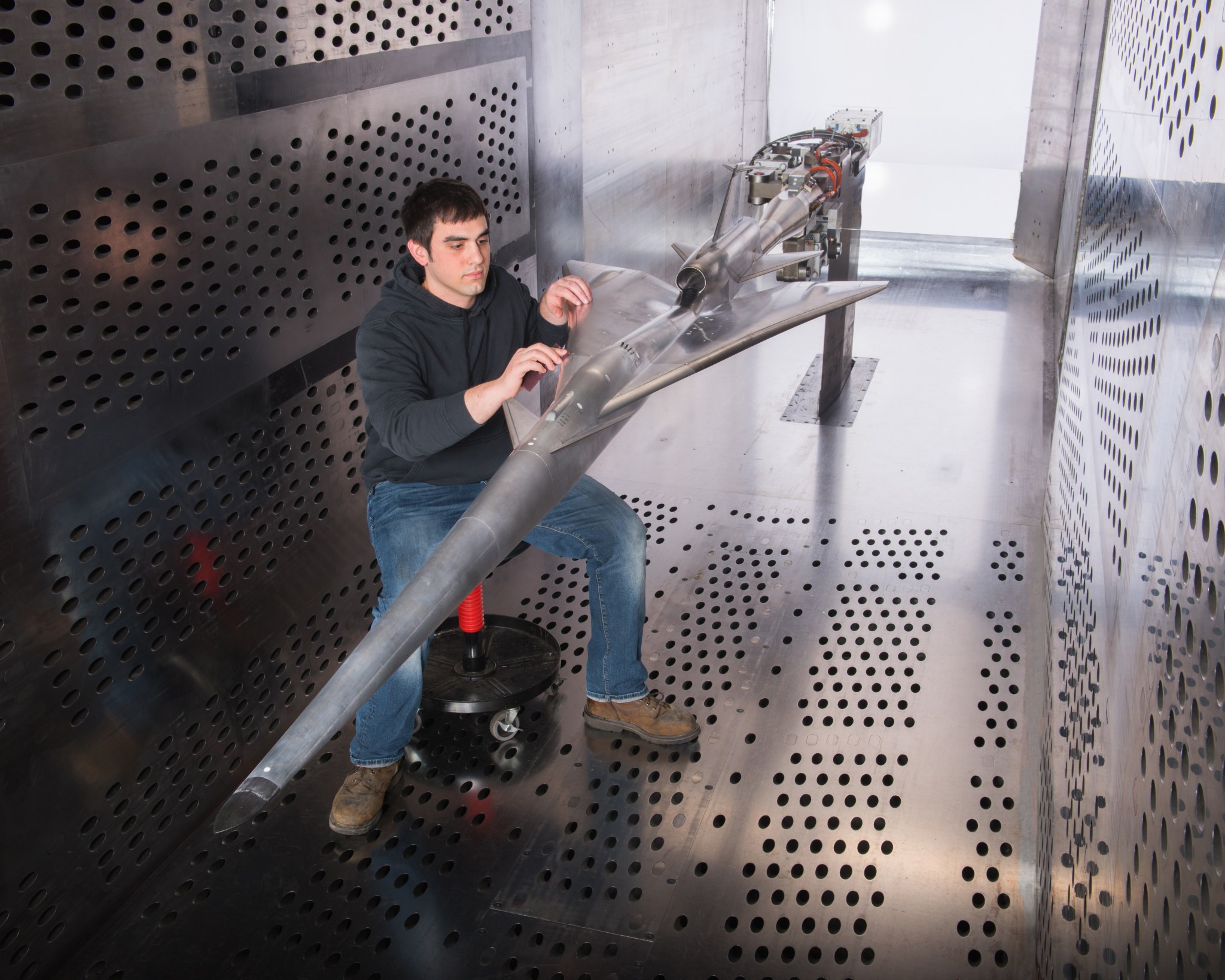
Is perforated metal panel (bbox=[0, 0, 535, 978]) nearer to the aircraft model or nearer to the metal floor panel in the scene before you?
the metal floor panel

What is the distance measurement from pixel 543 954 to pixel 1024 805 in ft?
3.88

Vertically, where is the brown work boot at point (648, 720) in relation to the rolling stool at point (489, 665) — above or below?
below

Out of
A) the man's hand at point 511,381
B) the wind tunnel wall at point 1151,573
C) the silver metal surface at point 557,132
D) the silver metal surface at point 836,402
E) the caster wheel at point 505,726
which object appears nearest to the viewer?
the wind tunnel wall at point 1151,573

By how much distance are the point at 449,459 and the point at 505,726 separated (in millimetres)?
759

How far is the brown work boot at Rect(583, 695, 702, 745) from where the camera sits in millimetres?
2811

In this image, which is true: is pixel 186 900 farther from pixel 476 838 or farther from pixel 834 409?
pixel 834 409

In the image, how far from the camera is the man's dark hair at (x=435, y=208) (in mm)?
2449

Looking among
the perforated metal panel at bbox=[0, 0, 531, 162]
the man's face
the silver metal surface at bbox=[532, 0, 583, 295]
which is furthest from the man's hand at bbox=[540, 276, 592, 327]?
the silver metal surface at bbox=[532, 0, 583, 295]

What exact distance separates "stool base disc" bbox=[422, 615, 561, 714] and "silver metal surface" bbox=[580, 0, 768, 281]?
2.03 meters

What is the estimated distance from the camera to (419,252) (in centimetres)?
253

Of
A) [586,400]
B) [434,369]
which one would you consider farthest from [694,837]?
[434,369]

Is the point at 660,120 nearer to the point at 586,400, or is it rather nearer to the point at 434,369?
the point at 434,369

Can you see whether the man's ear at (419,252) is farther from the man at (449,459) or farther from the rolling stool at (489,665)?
the rolling stool at (489,665)

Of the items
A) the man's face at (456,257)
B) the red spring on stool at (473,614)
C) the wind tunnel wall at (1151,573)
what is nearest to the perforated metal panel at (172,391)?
the man's face at (456,257)
